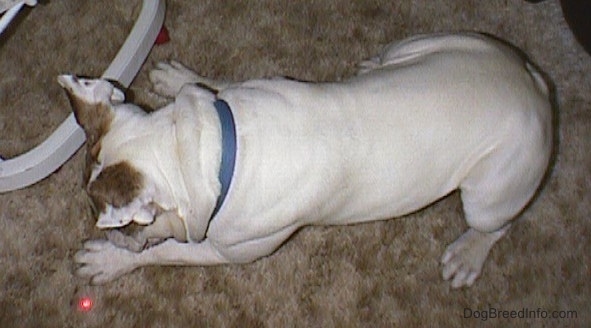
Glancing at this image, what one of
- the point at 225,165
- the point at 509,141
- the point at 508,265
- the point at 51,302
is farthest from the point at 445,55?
the point at 51,302

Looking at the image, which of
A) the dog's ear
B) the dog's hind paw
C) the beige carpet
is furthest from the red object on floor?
the dog's hind paw

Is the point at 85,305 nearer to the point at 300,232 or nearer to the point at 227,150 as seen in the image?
the point at 300,232

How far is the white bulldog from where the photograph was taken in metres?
1.77

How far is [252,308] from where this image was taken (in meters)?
2.37

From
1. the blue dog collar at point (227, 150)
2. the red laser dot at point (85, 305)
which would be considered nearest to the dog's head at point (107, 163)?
the blue dog collar at point (227, 150)

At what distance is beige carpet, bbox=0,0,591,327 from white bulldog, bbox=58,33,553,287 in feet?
1.29

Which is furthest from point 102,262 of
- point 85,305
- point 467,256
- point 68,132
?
point 467,256

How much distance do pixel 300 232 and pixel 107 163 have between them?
0.83 m

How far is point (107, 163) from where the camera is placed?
178cm

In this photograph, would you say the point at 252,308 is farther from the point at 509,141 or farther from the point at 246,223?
the point at 509,141

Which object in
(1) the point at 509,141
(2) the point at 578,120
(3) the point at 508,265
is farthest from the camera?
(2) the point at 578,120

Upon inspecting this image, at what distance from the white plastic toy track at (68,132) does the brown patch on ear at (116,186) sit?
63cm

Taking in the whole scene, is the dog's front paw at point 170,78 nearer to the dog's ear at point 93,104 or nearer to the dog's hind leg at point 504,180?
the dog's ear at point 93,104

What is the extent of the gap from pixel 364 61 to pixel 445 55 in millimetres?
640
